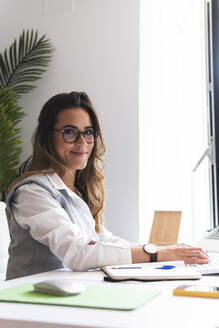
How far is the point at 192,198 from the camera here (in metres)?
3.73

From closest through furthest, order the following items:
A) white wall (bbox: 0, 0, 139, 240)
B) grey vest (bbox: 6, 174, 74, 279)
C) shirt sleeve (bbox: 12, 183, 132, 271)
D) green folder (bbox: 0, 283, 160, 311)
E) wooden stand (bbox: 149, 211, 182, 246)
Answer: green folder (bbox: 0, 283, 160, 311) → shirt sleeve (bbox: 12, 183, 132, 271) → grey vest (bbox: 6, 174, 74, 279) → wooden stand (bbox: 149, 211, 182, 246) → white wall (bbox: 0, 0, 139, 240)

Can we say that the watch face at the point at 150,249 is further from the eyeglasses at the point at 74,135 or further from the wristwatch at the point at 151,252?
the eyeglasses at the point at 74,135

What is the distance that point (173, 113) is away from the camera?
3875 millimetres

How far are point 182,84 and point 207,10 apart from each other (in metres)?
0.72

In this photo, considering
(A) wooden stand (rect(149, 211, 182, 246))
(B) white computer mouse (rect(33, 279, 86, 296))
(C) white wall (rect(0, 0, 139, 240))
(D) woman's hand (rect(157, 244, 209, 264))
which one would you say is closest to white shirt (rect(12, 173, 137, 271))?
(D) woman's hand (rect(157, 244, 209, 264))

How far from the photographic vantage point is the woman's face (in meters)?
1.83

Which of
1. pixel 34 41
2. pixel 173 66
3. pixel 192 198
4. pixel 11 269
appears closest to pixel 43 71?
pixel 34 41

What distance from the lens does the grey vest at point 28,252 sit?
1583mm

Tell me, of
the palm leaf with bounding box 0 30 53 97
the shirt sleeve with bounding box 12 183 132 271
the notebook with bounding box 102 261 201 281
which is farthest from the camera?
the palm leaf with bounding box 0 30 53 97

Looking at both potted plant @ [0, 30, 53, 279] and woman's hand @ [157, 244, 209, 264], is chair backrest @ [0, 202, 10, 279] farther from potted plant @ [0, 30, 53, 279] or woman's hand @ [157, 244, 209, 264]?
potted plant @ [0, 30, 53, 279]

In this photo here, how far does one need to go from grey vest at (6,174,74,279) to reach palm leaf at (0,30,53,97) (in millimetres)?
2119

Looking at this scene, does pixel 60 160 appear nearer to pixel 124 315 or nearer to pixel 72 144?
pixel 72 144

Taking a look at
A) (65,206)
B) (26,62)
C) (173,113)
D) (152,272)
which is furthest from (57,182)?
(173,113)

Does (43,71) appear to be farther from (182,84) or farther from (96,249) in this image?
(96,249)
